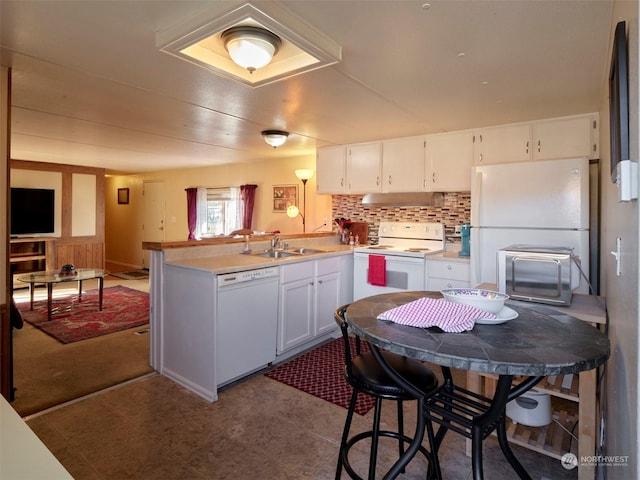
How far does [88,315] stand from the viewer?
452 centimetres

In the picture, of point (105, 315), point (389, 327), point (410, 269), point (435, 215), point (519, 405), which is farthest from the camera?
point (105, 315)

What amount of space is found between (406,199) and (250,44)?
2.63 meters

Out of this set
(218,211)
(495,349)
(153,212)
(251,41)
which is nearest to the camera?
(495,349)

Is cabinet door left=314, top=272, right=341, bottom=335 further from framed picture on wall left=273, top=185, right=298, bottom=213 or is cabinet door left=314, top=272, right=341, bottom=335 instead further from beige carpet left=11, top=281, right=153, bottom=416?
framed picture on wall left=273, top=185, right=298, bottom=213

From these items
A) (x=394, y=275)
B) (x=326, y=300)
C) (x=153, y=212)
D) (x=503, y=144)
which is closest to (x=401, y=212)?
(x=394, y=275)

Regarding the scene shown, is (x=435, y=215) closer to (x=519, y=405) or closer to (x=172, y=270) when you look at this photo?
(x=519, y=405)

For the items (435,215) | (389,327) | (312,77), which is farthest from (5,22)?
(435,215)

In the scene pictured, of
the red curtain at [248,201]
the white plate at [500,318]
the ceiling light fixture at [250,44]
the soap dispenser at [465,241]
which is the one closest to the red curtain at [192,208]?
the red curtain at [248,201]

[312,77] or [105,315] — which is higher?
[312,77]

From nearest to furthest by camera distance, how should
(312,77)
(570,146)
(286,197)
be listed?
(312,77) < (570,146) < (286,197)

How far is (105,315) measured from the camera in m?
4.53

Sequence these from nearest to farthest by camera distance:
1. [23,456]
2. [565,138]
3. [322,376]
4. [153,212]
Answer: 1. [23,456]
2. [322,376]
3. [565,138]
4. [153,212]

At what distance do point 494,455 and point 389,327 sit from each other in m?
1.39

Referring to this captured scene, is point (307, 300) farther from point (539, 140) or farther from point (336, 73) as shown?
point (539, 140)
